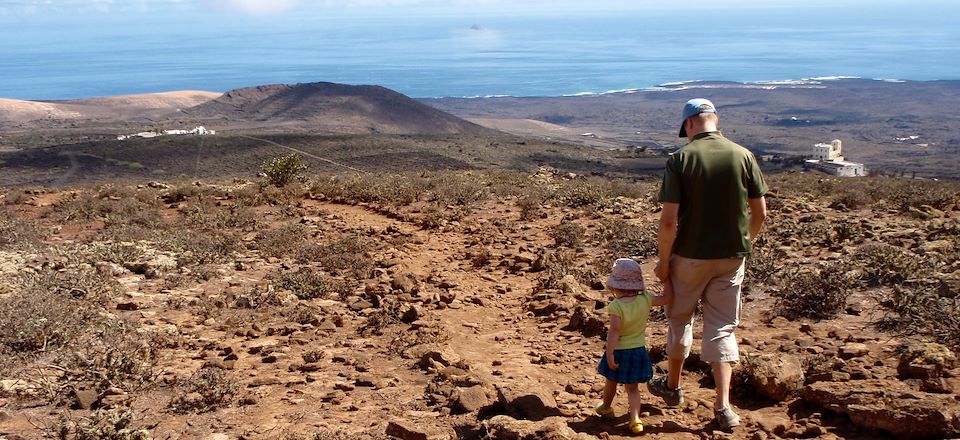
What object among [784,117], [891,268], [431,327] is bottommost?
[431,327]

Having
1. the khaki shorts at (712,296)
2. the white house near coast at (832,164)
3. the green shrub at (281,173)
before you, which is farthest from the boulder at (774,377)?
the white house near coast at (832,164)

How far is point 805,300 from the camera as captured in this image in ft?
16.2

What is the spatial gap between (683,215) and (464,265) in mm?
4147

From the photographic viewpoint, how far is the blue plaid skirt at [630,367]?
3.40 metres

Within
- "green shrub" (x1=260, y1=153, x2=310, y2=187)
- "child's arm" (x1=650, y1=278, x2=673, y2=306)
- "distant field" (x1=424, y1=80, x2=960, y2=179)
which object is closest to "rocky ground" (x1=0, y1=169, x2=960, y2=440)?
"child's arm" (x1=650, y1=278, x2=673, y2=306)

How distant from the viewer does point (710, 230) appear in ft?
10.8

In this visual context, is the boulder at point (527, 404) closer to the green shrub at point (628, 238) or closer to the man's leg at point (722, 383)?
the man's leg at point (722, 383)

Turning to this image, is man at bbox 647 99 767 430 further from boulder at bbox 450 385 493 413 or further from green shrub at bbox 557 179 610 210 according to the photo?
green shrub at bbox 557 179 610 210

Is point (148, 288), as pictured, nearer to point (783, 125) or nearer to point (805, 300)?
point (805, 300)

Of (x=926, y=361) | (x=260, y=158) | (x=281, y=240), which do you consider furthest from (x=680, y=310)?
(x=260, y=158)

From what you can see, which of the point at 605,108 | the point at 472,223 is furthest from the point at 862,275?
the point at 605,108

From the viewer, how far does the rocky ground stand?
3477 millimetres

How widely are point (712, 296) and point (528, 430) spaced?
118cm

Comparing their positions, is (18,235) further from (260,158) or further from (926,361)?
(260,158)
